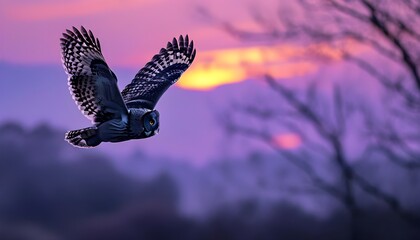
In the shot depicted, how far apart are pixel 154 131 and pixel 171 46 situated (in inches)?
106

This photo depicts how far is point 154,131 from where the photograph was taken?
3.32 metres

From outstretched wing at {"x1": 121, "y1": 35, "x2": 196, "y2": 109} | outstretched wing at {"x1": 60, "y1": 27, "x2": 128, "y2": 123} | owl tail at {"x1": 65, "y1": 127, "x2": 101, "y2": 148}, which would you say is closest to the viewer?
owl tail at {"x1": 65, "y1": 127, "x2": 101, "y2": 148}

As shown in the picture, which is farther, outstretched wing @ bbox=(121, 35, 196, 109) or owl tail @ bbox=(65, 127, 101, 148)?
outstretched wing @ bbox=(121, 35, 196, 109)

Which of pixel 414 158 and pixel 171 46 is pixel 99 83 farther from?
pixel 414 158

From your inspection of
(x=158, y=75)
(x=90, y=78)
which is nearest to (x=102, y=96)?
(x=90, y=78)

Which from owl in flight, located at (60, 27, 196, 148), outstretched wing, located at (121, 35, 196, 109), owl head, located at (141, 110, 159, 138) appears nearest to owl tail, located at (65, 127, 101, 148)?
owl in flight, located at (60, 27, 196, 148)

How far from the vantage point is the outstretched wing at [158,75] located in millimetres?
4348

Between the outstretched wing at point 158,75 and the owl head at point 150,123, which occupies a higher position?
the outstretched wing at point 158,75

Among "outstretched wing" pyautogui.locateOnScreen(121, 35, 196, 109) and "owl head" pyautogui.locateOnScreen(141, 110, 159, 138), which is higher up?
"outstretched wing" pyautogui.locateOnScreen(121, 35, 196, 109)

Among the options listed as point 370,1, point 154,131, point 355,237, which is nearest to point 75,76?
point 154,131

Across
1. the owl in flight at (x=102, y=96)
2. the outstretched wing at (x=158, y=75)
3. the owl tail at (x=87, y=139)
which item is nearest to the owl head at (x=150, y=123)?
the owl in flight at (x=102, y=96)

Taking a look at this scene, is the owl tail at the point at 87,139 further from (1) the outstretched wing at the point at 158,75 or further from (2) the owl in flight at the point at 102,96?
(1) the outstretched wing at the point at 158,75

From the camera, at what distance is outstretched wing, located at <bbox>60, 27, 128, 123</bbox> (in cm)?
353

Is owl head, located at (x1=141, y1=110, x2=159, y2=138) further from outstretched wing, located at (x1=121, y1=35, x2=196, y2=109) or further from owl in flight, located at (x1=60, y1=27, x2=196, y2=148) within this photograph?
outstretched wing, located at (x1=121, y1=35, x2=196, y2=109)
